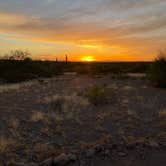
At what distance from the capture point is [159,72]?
22.4 m

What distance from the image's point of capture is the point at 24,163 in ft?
21.1

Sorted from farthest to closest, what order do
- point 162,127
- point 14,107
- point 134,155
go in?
point 14,107 → point 162,127 → point 134,155

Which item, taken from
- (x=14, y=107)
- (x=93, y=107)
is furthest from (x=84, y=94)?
(x=14, y=107)

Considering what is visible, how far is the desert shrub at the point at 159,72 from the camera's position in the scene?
21494mm

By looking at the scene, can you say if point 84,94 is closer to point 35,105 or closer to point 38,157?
point 35,105

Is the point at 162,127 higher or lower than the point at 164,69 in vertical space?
lower

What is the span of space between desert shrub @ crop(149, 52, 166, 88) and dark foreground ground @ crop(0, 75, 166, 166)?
24.6 feet

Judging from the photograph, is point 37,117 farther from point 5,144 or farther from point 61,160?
point 61,160

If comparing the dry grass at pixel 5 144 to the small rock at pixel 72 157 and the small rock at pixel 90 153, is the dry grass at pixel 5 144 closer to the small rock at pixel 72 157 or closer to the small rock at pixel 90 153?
the small rock at pixel 72 157

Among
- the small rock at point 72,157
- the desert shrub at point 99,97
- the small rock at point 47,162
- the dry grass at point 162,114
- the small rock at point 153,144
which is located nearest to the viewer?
the small rock at point 47,162

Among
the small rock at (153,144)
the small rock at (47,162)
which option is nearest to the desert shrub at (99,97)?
the small rock at (153,144)

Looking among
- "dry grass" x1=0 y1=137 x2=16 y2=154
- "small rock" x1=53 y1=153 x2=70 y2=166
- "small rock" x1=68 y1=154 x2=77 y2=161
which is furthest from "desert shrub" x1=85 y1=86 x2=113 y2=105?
"small rock" x1=53 y1=153 x2=70 y2=166

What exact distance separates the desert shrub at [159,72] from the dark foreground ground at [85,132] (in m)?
7.49

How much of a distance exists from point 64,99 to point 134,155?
811cm
